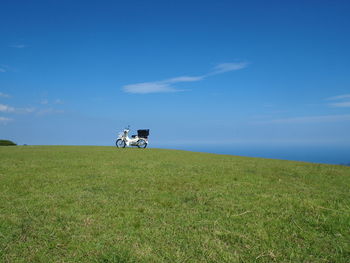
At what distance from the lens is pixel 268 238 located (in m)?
4.84

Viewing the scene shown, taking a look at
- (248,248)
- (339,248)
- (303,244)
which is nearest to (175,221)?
(248,248)

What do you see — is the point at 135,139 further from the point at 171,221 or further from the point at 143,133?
the point at 171,221

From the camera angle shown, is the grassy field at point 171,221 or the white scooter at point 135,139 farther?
the white scooter at point 135,139

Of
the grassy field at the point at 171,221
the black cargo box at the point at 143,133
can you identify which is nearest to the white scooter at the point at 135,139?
the black cargo box at the point at 143,133

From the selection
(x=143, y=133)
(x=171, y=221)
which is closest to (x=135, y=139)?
(x=143, y=133)

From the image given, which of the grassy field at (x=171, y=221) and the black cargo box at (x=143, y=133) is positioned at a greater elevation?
the black cargo box at (x=143, y=133)

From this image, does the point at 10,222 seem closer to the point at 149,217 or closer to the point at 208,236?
the point at 149,217

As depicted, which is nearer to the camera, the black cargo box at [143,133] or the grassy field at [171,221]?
the grassy field at [171,221]

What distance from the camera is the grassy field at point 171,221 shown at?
4.29 metres

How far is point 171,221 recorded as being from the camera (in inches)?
222

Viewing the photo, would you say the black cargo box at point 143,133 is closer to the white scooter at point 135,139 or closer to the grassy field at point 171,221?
the white scooter at point 135,139

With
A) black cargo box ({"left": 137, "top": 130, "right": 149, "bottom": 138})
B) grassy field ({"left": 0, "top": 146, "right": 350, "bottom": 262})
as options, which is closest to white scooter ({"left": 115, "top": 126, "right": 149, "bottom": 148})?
black cargo box ({"left": 137, "top": 130, "right": 149, "bottom": 138})

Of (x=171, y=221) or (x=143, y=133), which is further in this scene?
(x=143, y=133)

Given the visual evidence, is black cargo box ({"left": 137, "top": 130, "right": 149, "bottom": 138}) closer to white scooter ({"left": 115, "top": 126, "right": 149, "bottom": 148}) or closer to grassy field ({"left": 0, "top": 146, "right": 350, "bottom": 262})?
white scooter ({"left": 115, "top": 126, "right": 149, "bottom": 148})
